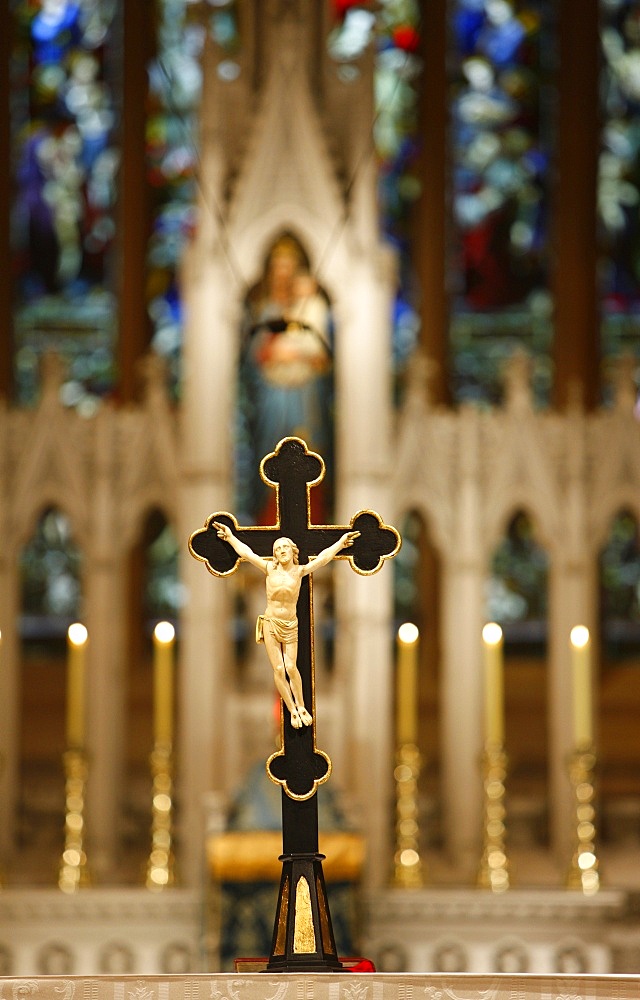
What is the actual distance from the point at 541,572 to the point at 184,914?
3746 millimetres

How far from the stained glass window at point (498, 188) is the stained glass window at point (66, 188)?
221 centimetres

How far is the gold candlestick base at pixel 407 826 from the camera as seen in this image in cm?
1021

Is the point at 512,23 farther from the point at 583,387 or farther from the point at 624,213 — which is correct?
the point at 583,387

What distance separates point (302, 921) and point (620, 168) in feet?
27.1

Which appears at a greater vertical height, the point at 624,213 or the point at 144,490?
the point at 624,213

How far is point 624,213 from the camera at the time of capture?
43.7ft

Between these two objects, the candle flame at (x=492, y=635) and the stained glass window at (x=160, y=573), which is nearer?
the candle flame at (x=492, y=635)

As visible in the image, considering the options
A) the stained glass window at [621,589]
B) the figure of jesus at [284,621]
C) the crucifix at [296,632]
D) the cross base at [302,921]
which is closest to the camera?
the cross base at [302,921]

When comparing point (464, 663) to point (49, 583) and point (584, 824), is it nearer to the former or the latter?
point (584, 824)

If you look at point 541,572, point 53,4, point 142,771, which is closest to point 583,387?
point 541,572

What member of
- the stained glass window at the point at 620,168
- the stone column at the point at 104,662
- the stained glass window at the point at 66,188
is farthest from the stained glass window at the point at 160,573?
the stained glass window at the point at 620,168

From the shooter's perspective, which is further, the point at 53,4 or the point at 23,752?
the point at 53,4

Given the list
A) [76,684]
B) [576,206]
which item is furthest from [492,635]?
[576,206]

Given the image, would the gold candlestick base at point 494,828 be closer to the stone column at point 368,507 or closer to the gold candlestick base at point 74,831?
the stone column at point 368,507
